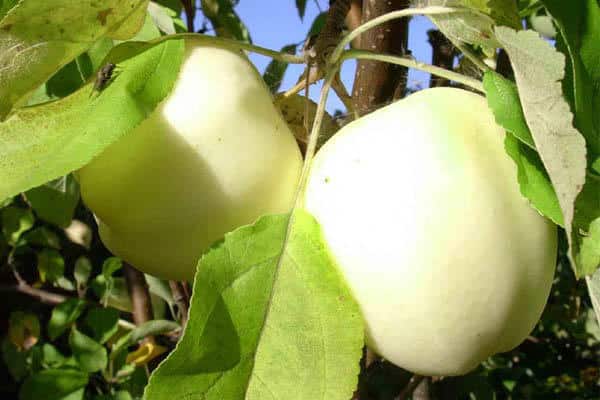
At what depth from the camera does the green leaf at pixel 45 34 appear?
0.40m

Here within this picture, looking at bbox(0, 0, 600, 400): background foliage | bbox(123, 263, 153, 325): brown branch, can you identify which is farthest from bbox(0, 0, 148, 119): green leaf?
bbox(123, 263, 153, 325): brown branch

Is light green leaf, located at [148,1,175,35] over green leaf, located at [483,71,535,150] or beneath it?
beneath

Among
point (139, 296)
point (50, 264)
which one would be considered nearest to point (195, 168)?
point (139, 296)

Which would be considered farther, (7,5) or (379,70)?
(379,70)

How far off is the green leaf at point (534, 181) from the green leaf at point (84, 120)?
0.21 meters

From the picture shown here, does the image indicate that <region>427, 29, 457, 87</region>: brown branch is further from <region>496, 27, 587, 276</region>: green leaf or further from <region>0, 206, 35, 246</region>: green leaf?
<region>0, 206, 35, 246</region>: green leaf

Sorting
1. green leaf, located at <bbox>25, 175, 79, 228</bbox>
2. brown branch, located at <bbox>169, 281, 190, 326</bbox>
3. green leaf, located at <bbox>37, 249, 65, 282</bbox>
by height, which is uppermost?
green leaf, located at <bbox>25, 175, 79, 228</bbox>

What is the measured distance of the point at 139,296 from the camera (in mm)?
1258

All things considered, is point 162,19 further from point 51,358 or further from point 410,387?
point 51,358

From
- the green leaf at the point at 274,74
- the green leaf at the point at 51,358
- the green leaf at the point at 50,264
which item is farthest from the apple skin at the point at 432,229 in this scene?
the green leaf at the point at 50,264

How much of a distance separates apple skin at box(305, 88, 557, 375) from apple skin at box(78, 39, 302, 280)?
37mm

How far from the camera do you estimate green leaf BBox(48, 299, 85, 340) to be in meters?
1.29

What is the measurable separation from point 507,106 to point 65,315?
3.61 feet

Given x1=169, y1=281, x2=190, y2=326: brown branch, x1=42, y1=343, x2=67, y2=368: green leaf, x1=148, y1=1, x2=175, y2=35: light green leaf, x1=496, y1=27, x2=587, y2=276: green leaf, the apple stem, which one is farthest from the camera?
x1=42, y1=343, x2=67, y2=368: green leaf
